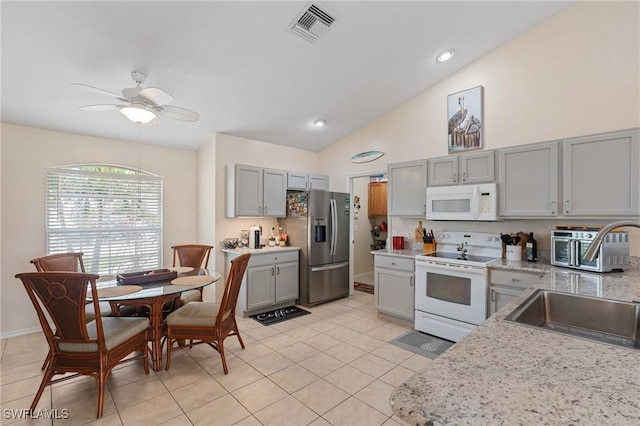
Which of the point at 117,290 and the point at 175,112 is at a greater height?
the point at 175,112

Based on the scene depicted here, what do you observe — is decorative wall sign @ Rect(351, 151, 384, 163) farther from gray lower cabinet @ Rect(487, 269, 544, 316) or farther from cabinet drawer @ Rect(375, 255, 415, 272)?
gray lower cabinet @ Rect(487, 269, 544, 316)

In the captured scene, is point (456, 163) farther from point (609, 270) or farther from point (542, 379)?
point (542, 379)

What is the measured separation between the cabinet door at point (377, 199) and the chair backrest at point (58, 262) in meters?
5.15

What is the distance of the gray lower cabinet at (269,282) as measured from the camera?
4.02m

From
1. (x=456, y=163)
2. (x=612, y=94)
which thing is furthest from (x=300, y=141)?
(x=612, y=94)

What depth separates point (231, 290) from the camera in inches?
108

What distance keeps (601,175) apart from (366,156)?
9.33 ft

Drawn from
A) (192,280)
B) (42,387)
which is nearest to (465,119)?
(192,280)

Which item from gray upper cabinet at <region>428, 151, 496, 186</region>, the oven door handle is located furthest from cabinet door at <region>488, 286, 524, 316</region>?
gray upper cabinet at <region>428, 151, 496, 186</region>

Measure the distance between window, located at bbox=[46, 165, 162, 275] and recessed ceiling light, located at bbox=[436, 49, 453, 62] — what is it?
4.11 m

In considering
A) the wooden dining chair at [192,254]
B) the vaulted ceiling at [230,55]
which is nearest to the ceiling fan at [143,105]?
Answer: the vaulted ceiling at [230,55]

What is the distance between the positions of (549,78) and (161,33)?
12.2 ft

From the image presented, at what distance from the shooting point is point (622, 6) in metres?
2.66

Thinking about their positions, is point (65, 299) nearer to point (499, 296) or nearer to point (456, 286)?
point (456, 286)
